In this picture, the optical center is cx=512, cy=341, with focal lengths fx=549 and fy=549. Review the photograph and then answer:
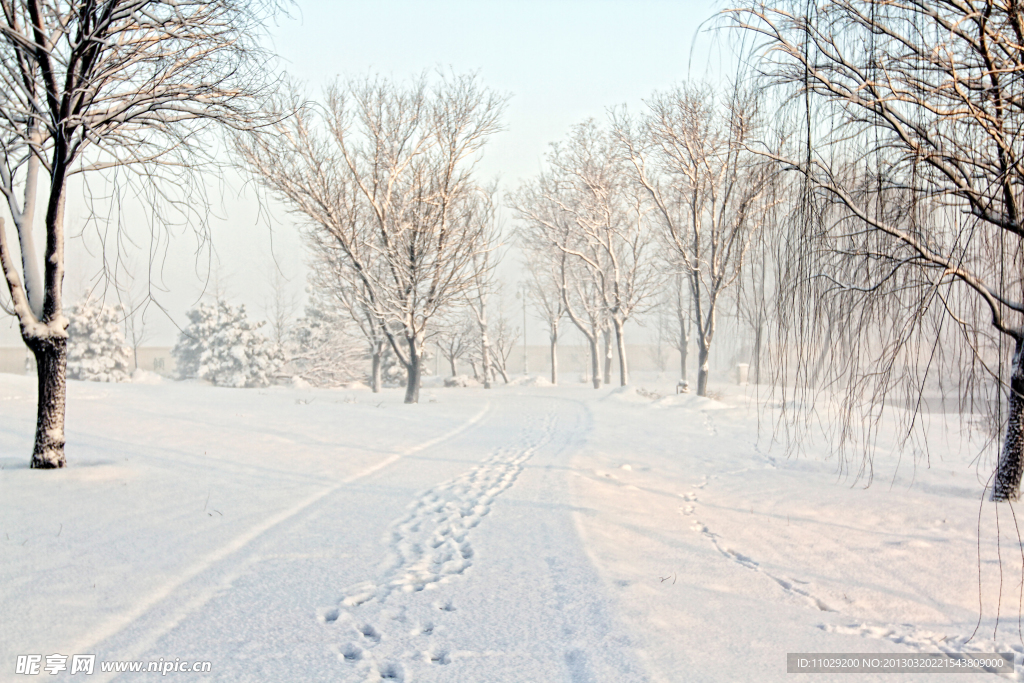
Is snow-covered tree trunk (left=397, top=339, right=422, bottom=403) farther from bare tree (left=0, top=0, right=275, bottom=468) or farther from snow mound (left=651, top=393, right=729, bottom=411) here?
bare tree (left=0, top=0, right=275, bottom=468)

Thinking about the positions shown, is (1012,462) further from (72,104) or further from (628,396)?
(628,396)

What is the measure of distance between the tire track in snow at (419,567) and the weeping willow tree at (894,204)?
2.94 meters

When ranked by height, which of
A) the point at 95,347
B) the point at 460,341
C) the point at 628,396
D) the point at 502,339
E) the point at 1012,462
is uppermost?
the point at 502,339

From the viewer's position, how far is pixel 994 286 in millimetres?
4680

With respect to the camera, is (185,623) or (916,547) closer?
(185,623)

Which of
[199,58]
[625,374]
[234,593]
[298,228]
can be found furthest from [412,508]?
[625,374]

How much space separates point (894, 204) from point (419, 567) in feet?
15.8

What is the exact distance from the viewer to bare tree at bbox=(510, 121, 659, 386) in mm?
21312

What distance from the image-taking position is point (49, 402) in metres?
5.76

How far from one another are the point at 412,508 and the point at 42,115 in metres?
4.96

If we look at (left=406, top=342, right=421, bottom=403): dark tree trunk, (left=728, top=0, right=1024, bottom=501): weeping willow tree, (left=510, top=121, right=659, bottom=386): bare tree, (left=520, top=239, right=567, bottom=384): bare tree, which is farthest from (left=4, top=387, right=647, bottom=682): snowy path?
(left=520, top=239, right=567, bottom=384): bare tree

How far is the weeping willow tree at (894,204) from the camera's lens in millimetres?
3436

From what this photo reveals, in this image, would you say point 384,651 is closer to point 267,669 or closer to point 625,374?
point 267,669

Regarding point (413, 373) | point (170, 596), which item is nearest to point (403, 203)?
point (413, 373)
